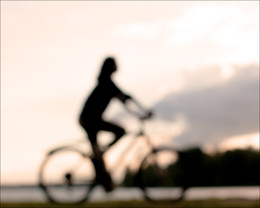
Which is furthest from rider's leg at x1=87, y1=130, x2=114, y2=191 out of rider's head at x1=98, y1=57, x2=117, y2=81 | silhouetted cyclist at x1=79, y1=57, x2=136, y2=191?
rider's head at x1=98, y1=57, x2=117, y2=81

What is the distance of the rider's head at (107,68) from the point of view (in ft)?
34.9

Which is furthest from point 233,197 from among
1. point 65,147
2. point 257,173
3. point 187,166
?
point 257,173

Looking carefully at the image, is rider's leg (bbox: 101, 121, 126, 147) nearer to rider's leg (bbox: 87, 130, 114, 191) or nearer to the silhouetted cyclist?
the silhouetted cyclist

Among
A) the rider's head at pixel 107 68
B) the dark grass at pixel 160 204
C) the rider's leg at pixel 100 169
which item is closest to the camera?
the dark grass at pixel 160 204

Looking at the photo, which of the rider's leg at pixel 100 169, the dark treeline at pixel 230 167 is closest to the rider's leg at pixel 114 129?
the rider's leg at pixel 100 169

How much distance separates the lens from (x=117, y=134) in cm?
1083

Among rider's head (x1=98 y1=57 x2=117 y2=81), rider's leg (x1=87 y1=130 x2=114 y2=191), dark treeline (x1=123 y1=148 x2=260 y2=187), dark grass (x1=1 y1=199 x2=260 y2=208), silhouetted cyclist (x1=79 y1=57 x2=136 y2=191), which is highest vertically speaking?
dark treeline (x1=123 y1=148 x2=260 y2=187)

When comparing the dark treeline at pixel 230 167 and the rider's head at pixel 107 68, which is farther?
the dark treeline at pixel 230 167

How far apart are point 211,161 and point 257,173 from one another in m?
8.85

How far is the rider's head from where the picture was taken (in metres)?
10.6

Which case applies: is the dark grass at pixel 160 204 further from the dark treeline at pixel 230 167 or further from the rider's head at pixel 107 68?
the dark treeline at pixel 230 167

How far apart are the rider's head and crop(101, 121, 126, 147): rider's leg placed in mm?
905

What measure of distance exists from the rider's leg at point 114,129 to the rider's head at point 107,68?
90 cm

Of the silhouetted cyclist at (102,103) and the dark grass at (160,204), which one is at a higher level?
the silhouetted cyclist at (102,103)
